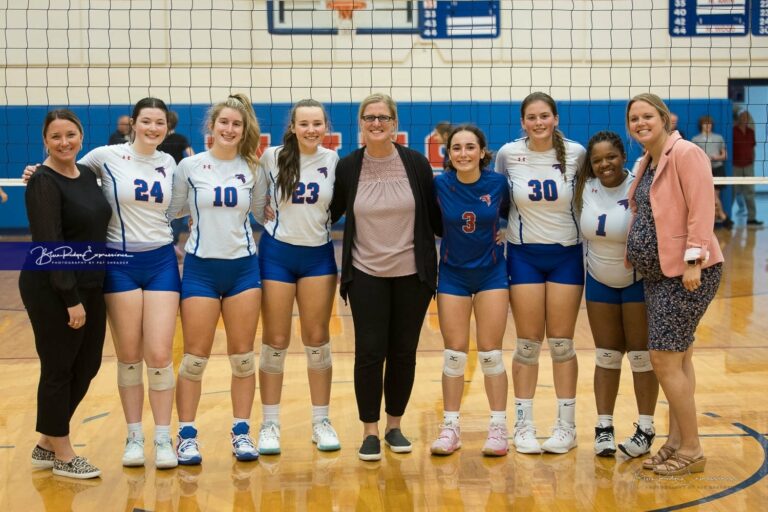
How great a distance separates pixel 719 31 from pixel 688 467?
1020cm

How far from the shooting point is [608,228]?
462cm

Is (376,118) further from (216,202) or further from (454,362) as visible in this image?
(454,362)

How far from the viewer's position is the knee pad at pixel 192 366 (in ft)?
15.2

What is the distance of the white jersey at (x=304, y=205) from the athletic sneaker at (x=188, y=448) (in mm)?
1034

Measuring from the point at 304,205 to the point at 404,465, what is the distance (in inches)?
52.8

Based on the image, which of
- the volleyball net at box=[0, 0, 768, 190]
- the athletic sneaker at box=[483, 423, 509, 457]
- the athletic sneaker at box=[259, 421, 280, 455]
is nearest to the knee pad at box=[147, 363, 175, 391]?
the athletic sneaker at box=[259, 421, 280, 455]

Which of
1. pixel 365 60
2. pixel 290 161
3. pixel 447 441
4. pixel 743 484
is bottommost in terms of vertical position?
pixel 743 484

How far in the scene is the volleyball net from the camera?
13.0 m

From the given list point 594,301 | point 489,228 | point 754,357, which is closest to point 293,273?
point 489,228

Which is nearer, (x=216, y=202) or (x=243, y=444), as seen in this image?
(x=216, y=202)

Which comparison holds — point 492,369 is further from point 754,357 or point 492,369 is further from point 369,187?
point 754,357

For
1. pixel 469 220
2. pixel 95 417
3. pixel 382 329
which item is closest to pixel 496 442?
pixel 382 329

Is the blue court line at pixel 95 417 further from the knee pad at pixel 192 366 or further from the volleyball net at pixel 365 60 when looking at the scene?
the volleyball net at pixel 365 60

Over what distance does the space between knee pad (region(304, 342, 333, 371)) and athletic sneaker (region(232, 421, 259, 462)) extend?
1.47 ft
